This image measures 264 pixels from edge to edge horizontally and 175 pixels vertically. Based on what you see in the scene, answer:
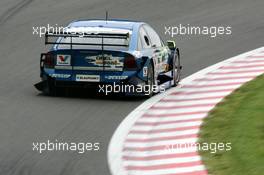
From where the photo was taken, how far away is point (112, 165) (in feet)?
37.8

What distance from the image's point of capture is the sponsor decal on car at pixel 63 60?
54.7ft

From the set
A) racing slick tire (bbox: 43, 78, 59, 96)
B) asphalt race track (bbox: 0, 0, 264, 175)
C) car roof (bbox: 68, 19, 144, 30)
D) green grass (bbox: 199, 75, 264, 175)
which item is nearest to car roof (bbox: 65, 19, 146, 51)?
car roof (bbox: 68, 19, 144, 30)

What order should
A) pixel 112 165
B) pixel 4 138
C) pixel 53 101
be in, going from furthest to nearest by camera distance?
pixel 53 101 < pixel 4 138 < pixel 112 165

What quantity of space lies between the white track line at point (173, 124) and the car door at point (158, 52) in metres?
0.51

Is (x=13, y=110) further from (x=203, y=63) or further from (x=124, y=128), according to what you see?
(x=203, y=63)

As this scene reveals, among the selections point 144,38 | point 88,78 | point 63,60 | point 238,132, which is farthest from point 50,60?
point 238,132

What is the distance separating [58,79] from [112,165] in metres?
5.43

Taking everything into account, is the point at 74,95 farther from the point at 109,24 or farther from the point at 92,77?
the point at 109,24

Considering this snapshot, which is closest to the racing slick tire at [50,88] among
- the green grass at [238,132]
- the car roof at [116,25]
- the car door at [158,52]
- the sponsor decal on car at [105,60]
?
the sponsor decal on car at [105,60]

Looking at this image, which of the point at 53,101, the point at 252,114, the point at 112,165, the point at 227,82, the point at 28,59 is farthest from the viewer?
the point at 28,59

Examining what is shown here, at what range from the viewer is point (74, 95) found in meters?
17.3

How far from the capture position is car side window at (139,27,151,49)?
1752cm

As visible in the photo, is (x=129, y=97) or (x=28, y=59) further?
(x=28, y=59)

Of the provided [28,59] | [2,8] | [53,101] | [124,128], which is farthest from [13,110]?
[2,8]
